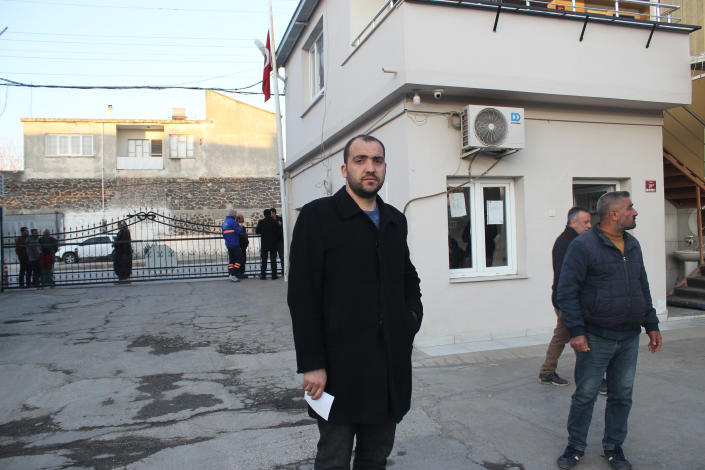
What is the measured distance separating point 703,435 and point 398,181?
4.49m

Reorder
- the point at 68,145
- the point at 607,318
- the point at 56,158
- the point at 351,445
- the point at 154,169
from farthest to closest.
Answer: the point at 154,169
the point at 68,145
the point at 56,158
the point at 607,318
the point at 351,445

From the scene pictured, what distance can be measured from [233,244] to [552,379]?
10107mm

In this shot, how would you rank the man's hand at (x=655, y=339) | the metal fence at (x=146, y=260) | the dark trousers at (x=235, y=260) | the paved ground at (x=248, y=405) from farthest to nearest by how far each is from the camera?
the metal fence at (x=146, y=260) < the dark trousers at (x=235, y=260) < the paved ground at (x=248, y=405) < the man's hand at (x=655, y=339)

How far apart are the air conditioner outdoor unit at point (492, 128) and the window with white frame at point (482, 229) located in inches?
29.2

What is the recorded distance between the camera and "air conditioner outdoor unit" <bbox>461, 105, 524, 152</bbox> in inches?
271

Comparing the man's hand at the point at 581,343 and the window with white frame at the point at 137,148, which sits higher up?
Result: the window with white frame at the point at 137,148

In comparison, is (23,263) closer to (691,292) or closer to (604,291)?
(604,291)

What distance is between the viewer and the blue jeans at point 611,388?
11.5 ft

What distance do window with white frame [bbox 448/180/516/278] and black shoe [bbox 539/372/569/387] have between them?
2.25 metres

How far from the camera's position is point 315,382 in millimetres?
2346

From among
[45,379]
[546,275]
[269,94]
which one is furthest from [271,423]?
[269,94]

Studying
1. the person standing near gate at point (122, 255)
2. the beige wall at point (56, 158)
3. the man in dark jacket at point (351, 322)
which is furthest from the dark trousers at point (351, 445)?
the beige wall at point (56, 158)

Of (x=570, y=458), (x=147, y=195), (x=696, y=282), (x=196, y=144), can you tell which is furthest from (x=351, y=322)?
(x=196, y=144)

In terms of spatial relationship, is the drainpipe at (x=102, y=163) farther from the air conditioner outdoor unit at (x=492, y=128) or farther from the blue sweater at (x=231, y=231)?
the air conditioner outdoor unit at (x=492, y=128)
